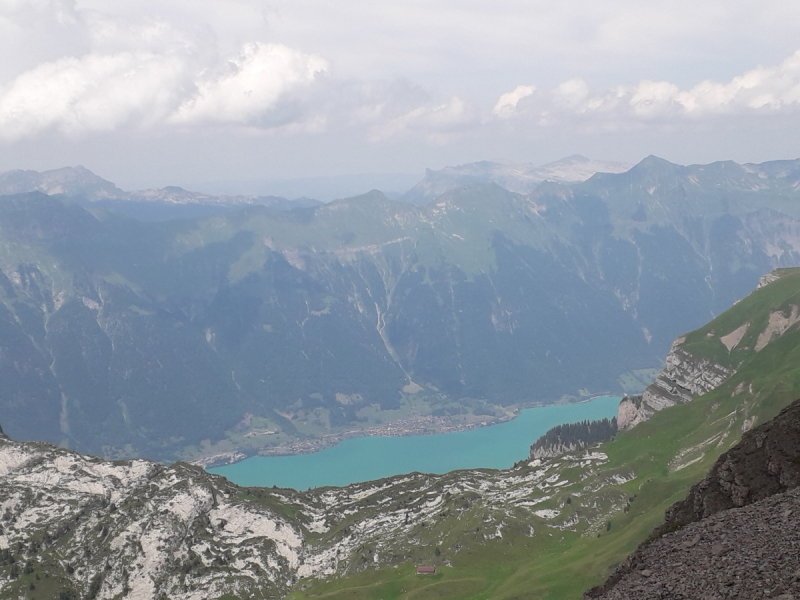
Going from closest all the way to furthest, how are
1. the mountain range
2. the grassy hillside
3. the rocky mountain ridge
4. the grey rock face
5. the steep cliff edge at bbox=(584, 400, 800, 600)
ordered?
1. the grey rock face
2. the steep cliff edge at bbox=(584, 400, 800, 600)
3. the grassy hillside
4. the mountain range
5. the rocky mountain ridge

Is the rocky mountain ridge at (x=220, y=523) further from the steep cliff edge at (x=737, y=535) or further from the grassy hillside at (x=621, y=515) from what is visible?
the steep cliff edge at (x=737, y=535)

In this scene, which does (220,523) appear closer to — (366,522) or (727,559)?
(366,522)

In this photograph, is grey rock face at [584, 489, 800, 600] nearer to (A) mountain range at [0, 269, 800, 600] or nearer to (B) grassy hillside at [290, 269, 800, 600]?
(A) mountain range at [0, 269, 800, 600]

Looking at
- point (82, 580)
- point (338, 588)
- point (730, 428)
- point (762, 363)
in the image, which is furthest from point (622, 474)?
point (82, 580)

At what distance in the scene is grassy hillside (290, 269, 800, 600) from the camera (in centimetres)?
10769

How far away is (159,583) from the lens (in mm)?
126188

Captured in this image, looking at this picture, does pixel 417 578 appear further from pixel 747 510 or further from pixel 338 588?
pixel 747 510

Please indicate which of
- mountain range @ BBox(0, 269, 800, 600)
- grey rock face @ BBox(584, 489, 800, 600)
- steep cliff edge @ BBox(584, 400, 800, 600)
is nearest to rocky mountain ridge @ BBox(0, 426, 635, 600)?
mountain range @ BBox(0, 269, 800, 600)

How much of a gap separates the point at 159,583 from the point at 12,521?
32.3 metres

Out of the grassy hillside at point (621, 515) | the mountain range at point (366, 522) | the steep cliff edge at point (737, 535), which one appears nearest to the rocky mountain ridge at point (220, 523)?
the mountain range at point (366, 522)

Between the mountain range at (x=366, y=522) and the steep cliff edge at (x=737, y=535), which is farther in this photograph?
the mountain range at (x=366, y=522)

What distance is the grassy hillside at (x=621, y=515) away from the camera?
108 m

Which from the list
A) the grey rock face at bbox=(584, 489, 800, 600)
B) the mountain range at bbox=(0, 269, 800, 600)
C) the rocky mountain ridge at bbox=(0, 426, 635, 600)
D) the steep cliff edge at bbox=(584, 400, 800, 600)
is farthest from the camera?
the rocky mountain ridge at bbox=(0, 426, 635, 600)

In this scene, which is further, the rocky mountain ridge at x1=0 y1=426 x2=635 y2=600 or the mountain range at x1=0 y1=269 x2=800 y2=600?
the rocky mountain ridge at x1=0 y1=426 x2=635 y2=600
